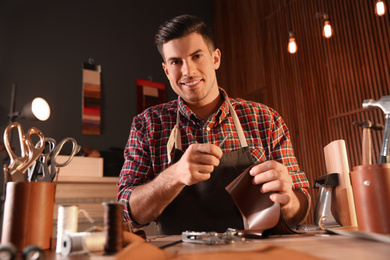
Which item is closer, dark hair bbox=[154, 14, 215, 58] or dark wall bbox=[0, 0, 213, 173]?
dark hair bbox=[154, 14, 215, 58]

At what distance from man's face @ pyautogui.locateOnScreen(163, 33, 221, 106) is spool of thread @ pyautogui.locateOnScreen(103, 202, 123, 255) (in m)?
→ 1.09

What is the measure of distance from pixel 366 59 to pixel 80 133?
3.16 m

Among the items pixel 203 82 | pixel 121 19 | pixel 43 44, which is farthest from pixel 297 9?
pixel 43 44

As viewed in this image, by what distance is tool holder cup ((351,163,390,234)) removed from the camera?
0.79m

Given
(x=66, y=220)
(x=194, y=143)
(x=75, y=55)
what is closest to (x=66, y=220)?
(x=66, y=220)

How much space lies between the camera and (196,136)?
69.5 inches

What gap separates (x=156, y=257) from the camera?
0.56 meters

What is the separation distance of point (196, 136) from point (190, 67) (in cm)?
37

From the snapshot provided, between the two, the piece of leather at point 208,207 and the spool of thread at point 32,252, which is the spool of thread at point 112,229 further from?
the piece of leather at point 208,207

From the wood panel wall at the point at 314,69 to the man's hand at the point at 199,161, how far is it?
101 inches

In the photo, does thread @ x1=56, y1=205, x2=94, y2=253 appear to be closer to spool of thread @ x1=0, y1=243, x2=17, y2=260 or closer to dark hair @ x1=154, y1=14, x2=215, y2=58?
spool of thread @ x1=0, y1=243, x2=17, y2=260

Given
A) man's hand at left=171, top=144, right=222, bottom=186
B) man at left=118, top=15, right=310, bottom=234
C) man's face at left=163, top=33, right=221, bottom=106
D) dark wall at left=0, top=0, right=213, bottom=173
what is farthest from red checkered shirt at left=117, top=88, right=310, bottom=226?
dark wall at left=0, top=0, right=213, bottom=173

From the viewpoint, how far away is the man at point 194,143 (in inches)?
56.9

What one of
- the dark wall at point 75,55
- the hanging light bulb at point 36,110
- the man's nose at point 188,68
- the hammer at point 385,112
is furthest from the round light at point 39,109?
the hammer at point 385,112
